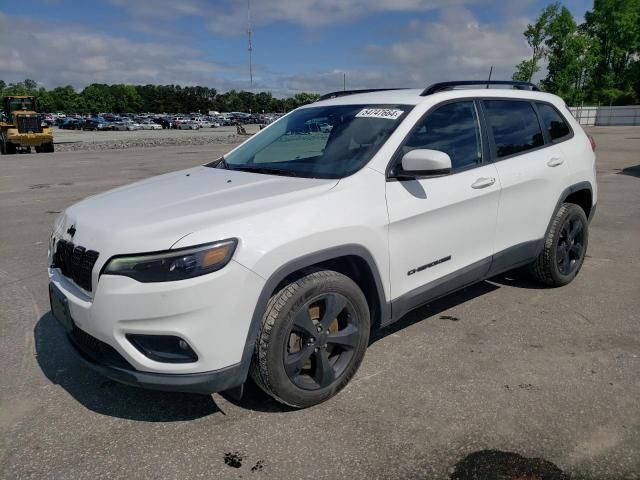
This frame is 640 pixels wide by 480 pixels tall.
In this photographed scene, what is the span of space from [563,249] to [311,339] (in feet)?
9.76

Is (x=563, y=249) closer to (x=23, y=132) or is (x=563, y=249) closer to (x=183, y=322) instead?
(x=183, y=322)

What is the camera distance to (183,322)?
8.09 ft

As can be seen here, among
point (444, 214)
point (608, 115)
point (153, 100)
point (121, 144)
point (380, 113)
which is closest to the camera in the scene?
point (444, 214)

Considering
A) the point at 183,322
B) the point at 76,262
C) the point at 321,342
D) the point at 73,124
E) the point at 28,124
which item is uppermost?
the point at 73,124

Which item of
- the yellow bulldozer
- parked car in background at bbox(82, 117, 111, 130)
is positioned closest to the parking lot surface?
the yellow bulldozer

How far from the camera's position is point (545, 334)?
3.96 metres

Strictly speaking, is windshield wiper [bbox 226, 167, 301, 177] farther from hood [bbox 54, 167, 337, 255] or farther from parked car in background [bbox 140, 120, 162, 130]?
parked car in background [bbox 140, 120, 162, 130]

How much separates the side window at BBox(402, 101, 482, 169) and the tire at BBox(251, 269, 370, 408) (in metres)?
1.10

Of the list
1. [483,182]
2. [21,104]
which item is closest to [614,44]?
[21,104]

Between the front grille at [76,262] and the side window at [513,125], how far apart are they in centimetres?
294

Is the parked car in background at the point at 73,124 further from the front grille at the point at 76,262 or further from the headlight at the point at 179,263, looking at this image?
the headlight at the point at 179,263

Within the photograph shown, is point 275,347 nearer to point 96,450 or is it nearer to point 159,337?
point 159,337

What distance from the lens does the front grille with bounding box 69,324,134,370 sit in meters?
2.66

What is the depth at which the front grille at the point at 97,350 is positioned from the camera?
266cm
